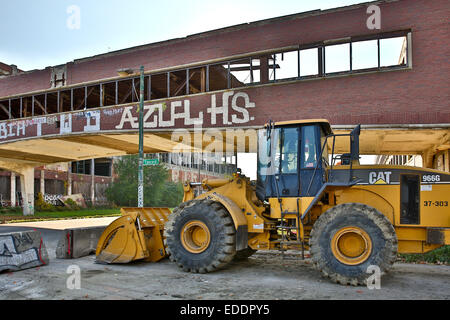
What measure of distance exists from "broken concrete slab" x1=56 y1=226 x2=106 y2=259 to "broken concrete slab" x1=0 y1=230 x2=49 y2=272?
1025 mm

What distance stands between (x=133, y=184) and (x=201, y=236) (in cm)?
3719

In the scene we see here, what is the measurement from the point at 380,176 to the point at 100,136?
17.7m

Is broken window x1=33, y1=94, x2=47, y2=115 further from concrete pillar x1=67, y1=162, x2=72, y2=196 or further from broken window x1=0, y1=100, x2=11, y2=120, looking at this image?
concrete pillar x1=67, y1=162, x2=72, y2=196

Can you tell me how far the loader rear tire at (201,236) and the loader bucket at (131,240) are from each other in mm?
947

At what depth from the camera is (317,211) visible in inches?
351

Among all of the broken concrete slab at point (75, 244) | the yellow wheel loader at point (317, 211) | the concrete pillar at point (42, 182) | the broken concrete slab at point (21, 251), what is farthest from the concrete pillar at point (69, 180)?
the yellow wheel loader at point (317, 211)

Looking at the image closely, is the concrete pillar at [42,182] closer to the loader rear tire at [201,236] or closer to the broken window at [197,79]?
the broken window at [197,79]

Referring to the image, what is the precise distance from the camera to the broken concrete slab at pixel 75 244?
1097cm

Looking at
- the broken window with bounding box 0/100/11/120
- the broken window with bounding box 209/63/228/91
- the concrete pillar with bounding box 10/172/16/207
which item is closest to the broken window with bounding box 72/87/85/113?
the broken window with bounding box 0/100/11/120

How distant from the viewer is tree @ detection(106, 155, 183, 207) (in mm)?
44281

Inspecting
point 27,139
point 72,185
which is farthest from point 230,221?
point 72,185

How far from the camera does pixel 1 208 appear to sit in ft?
116

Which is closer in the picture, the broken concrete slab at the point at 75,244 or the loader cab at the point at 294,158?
the loader cab at the point at 294,158
